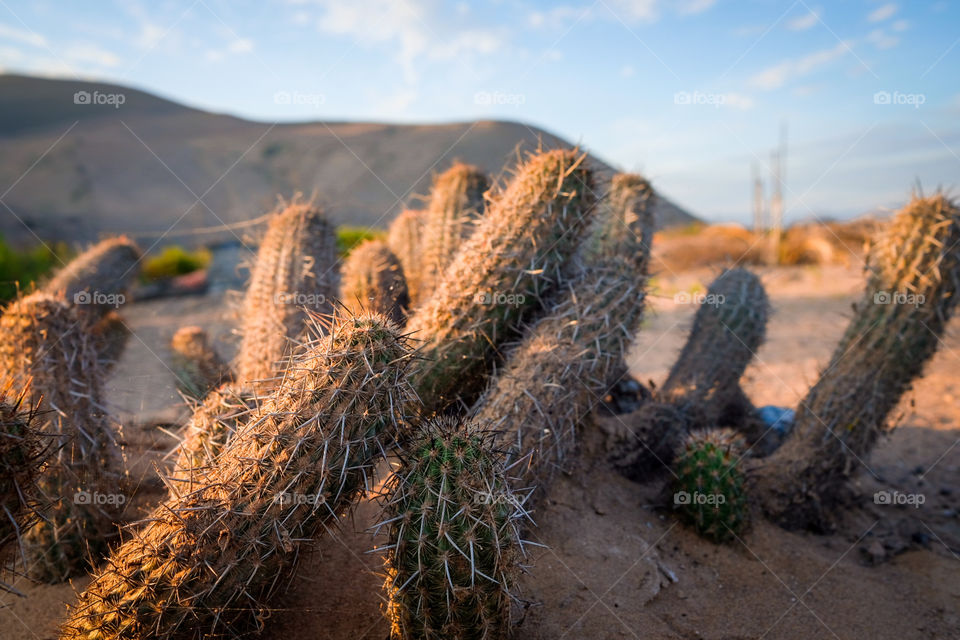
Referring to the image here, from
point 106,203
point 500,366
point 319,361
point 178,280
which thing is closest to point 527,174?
point 500,366

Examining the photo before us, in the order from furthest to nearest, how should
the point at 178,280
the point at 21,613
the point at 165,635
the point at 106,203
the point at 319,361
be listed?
the point at 106,203 → the point at 178,280 → the point at 21,613 → the point at 319,361 → the point at 165,635

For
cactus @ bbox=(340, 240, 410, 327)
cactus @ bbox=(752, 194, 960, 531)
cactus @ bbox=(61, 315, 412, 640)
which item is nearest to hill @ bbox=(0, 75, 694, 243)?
cactus @ bbox=(340, 240, 410, 327)

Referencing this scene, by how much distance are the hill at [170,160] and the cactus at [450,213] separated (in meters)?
26.2

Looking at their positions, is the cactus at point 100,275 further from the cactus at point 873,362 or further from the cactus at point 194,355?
the cactus at point 873,362

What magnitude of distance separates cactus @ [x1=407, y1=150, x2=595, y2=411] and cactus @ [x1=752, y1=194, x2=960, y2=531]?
2.05 m

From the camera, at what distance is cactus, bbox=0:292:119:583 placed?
2756 millimetres

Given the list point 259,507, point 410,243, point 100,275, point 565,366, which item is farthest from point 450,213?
point 100,275

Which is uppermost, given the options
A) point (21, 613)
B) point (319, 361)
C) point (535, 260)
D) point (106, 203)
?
point (106, 203)

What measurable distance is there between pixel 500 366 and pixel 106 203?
41.8 meters

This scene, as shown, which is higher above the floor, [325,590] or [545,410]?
[545,410]

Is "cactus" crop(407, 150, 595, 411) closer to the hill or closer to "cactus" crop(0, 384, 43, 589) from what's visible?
"cactus" crop(0, 384, 43, 589)

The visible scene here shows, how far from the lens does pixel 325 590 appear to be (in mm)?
2576

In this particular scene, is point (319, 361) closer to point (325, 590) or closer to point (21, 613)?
point (325, 590)

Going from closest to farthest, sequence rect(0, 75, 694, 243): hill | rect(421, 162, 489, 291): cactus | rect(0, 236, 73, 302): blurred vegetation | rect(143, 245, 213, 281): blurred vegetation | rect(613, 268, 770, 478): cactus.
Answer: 1. rect(613, 268, 770, 478): cactus
2. rect(421, 162, 489, 291): cactus
3. rect(0, 236, 73, 302): blurred vegetation
4. rect(143, 245, 213, 281): blurred vegetation
5. rect(0, 75, 694, 243): hill
